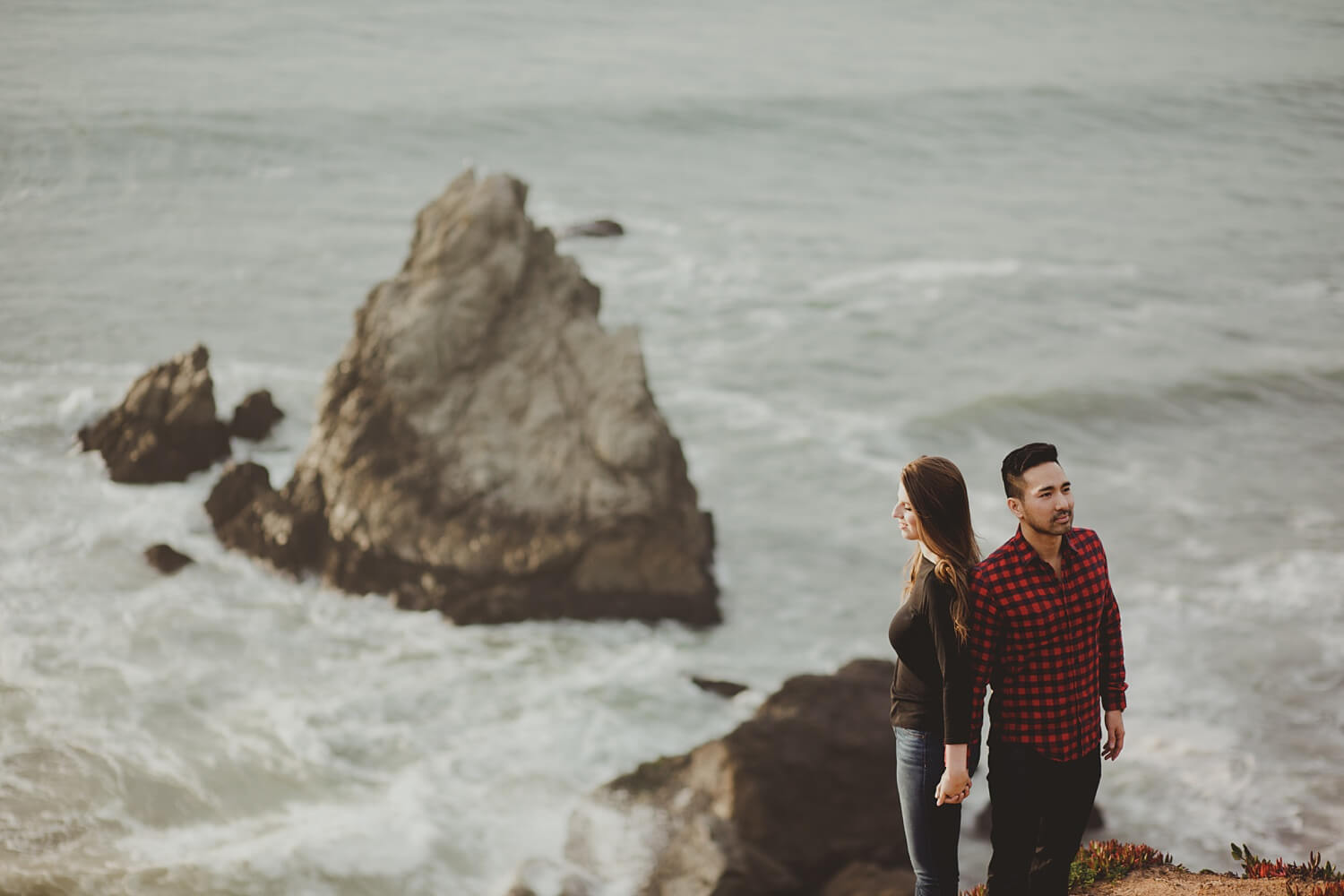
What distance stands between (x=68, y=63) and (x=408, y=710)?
4163 centimetres

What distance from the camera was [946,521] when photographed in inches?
184

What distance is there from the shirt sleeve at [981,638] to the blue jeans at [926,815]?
207mm

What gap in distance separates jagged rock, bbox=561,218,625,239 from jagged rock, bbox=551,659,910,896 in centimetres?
2383

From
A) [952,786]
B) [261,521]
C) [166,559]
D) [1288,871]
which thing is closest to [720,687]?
[261,521]

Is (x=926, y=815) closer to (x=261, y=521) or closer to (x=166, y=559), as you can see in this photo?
(x=261, y=521)

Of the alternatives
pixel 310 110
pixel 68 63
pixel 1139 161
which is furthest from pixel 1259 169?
pixel 68 63

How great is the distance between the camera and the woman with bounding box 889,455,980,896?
462 centimetres

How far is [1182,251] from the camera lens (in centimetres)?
3394

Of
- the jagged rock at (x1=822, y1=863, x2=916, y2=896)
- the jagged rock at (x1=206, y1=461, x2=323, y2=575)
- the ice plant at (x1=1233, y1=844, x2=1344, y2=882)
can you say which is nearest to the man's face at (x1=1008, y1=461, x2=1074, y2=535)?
the ice plant at (x1=1233, y1=844, x2=1344, y2=882)

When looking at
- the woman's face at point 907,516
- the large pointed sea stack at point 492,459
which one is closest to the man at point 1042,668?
the woman's face at point 907,516

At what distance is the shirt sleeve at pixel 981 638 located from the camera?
4.70 meters

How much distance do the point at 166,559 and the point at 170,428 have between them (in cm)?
308

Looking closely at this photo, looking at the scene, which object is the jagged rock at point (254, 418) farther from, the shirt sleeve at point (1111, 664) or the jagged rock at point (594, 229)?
the shirt sleeve at point (1111, 664)

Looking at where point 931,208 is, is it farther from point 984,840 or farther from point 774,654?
point 984,840
